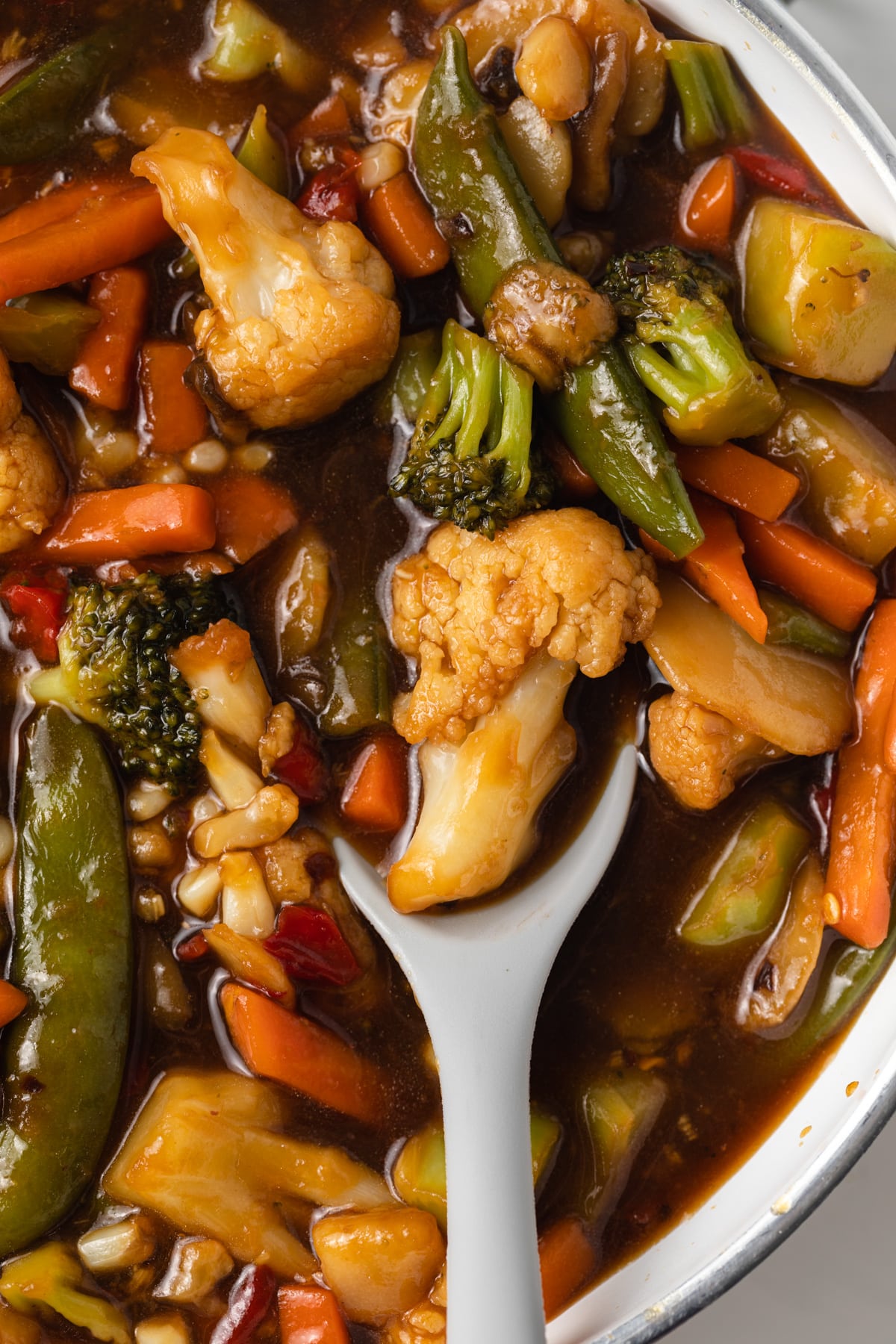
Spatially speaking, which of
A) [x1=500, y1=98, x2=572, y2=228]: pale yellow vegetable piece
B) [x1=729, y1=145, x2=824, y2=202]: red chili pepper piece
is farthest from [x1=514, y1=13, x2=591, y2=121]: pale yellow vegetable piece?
→ [x1=729, y1=145, x2=824, y2=202]: red chili pepper piece

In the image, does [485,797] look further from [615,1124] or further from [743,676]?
[615,1124]

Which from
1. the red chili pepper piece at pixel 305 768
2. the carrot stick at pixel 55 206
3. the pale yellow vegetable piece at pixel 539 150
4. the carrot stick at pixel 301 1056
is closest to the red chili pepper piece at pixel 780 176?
the pale yellow vegetable piece at pixel 539 150

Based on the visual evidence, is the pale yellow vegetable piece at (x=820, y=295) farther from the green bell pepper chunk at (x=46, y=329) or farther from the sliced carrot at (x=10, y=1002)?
the sliced carrot at (x=10, y=1002)

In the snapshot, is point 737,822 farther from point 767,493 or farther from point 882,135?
point 882,135

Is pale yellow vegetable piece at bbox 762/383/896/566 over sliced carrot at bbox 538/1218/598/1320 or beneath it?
over

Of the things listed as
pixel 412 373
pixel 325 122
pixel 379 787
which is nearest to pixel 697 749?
pixel 379 787

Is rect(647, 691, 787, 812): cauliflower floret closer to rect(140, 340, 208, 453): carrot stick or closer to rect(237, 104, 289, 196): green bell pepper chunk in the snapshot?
rect(140, 340, 208, 453): carrot stick
